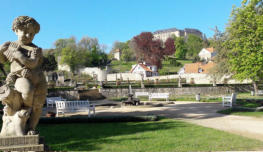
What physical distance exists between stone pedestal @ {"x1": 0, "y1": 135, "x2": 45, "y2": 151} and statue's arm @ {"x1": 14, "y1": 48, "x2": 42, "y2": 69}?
49.5 inches

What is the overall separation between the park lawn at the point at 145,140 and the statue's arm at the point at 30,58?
2282mm

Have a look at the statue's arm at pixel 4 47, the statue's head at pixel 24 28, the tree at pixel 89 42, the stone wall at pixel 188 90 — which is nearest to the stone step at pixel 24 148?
the statue's arm at pixel 4 47

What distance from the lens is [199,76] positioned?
140 feet

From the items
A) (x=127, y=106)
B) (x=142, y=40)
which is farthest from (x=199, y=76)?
(x=127, y=106)

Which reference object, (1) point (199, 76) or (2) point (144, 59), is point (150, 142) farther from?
(2) point (144, 59)

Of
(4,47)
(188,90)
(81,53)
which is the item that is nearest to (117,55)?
(81,53)

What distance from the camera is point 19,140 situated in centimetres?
357

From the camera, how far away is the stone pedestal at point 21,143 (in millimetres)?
3496

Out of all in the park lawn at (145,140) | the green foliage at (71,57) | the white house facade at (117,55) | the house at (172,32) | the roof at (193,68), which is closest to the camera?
the park lawn at (145,140)

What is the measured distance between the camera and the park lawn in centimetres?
511

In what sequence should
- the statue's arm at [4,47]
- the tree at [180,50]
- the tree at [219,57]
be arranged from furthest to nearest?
the tree at [180,50] < the tree at [219,57] < the statue's arm at [4,47]

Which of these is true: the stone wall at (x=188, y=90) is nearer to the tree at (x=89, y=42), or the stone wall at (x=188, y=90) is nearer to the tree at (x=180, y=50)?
the tree at (x=89, y=42)

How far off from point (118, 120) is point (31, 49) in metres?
5.89

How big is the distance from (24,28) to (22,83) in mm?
1053
